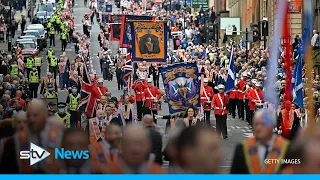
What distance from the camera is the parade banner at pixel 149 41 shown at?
3319 cm

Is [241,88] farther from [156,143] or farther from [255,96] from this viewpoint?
[156,143]

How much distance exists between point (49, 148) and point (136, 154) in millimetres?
1351

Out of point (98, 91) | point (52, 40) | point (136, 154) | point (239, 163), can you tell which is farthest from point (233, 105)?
point (52, 40)

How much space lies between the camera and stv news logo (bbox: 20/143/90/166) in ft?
29.7

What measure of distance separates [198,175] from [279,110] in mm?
15232

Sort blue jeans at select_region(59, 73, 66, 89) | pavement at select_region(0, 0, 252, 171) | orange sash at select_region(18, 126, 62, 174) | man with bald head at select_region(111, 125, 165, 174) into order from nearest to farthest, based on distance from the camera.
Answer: man with bald head at select_region(111, 125, 165, 174), orange sash at select_region(18, 126, 62, 174), pavement at select_region(0, 0, 252, 171), blue jeans at select_region(59, 73, 66, 89)

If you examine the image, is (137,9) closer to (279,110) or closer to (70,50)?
(70,50)

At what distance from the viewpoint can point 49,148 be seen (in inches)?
366

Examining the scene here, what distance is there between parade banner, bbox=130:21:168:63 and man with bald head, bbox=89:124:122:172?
22.6 metres

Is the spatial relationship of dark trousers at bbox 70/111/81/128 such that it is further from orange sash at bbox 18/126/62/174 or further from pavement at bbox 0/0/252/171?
orange sash at bbox 18/126/62/174

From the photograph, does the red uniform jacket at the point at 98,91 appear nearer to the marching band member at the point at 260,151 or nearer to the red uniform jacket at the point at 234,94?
the red uniform jacket at the point at 234,94

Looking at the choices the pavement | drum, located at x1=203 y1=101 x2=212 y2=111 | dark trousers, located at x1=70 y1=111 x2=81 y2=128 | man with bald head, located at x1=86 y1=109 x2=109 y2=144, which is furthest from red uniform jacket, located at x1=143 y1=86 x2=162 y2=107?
man with bald head, located at x1=86 y1=109 x2=109 y2=144

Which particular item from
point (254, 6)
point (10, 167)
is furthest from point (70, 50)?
point (10, 167)

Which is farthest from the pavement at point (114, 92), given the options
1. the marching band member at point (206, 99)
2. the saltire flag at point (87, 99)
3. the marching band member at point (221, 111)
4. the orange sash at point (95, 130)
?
the saltire flag at point (87, 99)
